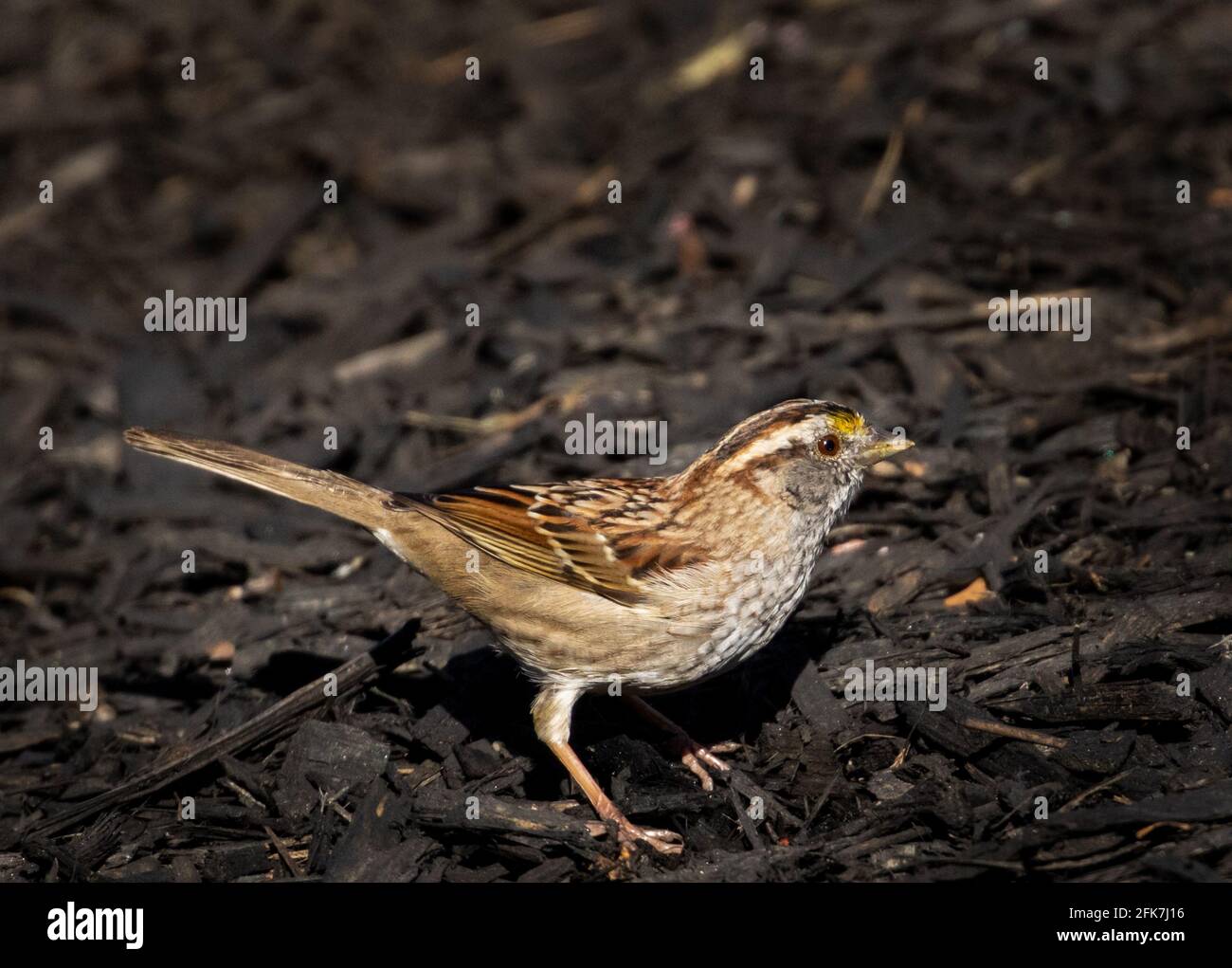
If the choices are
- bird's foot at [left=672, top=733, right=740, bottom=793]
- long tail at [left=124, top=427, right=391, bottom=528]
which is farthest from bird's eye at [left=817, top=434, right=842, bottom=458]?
long tail at [left=124, top=427, right=391, bottom=528]

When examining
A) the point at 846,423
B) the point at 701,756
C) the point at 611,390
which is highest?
the point at 611,390

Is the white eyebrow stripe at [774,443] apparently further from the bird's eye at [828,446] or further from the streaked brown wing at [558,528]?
the streaked brown wing at [558,528]

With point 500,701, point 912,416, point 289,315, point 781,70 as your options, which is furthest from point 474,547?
point 781,70

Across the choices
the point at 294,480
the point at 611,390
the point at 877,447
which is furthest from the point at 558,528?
the point at 611,390

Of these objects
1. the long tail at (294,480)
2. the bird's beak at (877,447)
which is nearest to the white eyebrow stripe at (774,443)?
the bird's beak at (877,447)

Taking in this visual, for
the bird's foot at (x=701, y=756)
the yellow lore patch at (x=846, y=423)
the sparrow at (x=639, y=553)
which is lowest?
the bird's foot at (x=701, y=756)

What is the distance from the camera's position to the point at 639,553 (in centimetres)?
571

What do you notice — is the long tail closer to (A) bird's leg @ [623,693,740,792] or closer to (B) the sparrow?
(B) the sparrow

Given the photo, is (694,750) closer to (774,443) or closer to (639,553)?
(639,553)

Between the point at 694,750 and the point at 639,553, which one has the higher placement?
the point at 639,553

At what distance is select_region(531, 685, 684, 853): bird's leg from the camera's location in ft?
17.6

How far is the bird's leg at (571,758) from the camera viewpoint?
5371 millimetres

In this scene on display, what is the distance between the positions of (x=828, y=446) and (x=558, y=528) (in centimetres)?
119
